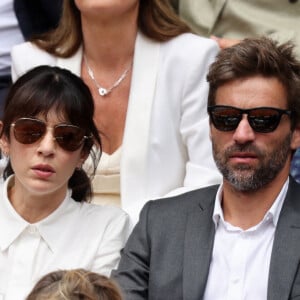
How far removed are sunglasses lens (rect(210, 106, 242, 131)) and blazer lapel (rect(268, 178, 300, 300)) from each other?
297 millimetres

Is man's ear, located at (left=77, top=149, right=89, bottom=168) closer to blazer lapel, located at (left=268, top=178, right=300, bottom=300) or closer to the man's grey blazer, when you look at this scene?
the man's grey blazer

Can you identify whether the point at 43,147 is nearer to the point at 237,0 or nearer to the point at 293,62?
the point at 293,62

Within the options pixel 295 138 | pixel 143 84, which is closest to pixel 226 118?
pixel 295 138

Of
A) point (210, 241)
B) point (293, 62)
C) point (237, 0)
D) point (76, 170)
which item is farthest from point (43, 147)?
point (237, 0)

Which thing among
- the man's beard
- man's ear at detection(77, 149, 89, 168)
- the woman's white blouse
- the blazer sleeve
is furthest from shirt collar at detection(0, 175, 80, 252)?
the man's beard

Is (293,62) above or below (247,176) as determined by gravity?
above

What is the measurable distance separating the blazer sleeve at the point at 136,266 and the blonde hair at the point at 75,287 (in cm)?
59

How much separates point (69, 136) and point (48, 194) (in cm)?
22

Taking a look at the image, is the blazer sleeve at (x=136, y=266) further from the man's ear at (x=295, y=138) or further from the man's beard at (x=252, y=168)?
the man's ear at (x=295, y=138)

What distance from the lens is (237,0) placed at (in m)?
4.55

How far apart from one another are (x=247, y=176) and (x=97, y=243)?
1.83 feet

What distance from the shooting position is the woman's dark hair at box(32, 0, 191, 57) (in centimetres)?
431

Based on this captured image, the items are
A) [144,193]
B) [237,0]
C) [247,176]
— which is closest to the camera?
[247,176]

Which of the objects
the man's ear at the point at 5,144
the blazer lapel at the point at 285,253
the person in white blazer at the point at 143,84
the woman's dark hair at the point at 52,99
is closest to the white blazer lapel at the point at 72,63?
the person in white blazer at the point at 143,84
